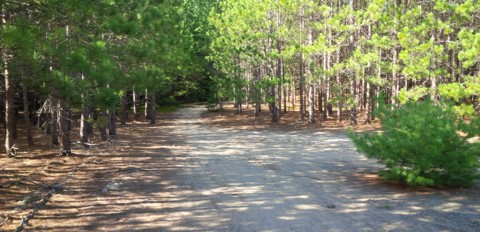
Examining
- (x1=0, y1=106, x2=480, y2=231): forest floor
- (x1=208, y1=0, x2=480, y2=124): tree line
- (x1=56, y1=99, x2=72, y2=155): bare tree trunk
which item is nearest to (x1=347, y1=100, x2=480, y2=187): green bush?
(x1=0, y1=106, x2=480, y2=231): forest floor

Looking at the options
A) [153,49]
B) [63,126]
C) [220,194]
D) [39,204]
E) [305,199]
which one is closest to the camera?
[39,204]

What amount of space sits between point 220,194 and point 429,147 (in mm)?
4351

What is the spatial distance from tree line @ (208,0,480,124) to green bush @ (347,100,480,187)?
3.24 meters

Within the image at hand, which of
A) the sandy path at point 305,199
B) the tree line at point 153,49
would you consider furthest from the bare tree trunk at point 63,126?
the sandy path at point 305,199

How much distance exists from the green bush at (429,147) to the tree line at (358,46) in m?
3.24

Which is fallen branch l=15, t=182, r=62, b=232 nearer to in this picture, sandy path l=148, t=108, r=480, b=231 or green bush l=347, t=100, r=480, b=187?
sandy path l=148, t=108, r=480, b=231

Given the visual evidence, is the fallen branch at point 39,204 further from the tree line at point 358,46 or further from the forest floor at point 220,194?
the tree line at point 358,46

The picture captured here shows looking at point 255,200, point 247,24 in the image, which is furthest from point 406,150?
point 247,24

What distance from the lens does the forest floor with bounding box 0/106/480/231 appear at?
6.34 metres

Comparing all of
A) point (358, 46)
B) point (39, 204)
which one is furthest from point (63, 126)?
point (358, 46)

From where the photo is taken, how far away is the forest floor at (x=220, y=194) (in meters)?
6.34

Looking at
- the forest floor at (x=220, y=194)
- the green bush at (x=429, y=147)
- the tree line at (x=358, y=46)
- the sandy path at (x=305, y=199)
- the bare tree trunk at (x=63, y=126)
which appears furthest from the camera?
the tree line at (x=358, y=46)

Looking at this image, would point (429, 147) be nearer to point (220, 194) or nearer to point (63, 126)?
point (220, 194)

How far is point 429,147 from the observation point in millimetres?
7812
